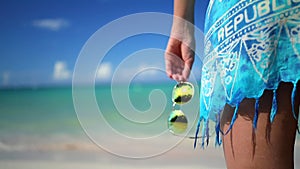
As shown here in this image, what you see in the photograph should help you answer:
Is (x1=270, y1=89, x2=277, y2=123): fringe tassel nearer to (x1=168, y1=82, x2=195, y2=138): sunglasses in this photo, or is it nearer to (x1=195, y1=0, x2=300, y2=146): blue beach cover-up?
(x1=195, y1=0, x2=300, y2=146): blue beach cover-up

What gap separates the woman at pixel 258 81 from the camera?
0.55m

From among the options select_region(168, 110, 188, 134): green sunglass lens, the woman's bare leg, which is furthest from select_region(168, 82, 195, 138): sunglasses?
the woman's bare leg

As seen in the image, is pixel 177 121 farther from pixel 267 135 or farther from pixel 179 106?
pixel 267 135

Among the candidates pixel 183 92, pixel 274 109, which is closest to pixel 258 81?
pixel 274 109

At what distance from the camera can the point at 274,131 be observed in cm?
55

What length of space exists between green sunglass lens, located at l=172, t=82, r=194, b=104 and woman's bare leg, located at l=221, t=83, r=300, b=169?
118 mm

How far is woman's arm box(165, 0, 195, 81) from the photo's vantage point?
690 mm

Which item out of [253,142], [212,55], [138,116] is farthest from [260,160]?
[138,116]

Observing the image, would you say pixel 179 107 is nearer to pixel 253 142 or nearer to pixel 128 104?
pixel 253 142

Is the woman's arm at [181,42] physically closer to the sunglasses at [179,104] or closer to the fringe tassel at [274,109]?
the sunglasses at [179,104]

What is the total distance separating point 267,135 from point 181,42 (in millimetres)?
225

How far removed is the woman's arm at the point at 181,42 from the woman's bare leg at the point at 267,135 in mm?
149

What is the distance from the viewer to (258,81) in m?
0.56

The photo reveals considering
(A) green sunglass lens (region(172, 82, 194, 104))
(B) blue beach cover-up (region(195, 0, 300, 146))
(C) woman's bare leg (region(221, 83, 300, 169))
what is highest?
(B) blue beach cover-up (region(195, 0, 300, 146))
